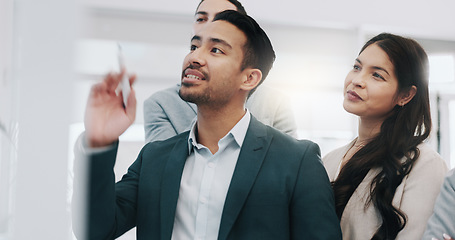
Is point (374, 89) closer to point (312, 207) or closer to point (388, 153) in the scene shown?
point (388, 153)

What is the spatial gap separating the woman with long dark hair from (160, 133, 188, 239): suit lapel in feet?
1.73


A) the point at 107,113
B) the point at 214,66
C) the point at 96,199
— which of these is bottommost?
the point at 96,199

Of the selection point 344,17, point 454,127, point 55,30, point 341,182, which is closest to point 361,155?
point 341,182

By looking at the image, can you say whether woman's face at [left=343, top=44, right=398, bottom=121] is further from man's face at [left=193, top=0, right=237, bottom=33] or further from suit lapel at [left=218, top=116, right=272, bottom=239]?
man's face at [left=193, top=0, right=237, bottom=33]

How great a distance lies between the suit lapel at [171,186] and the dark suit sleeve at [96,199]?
0.40ft

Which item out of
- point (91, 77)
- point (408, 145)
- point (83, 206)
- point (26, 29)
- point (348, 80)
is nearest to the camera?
point (26, 29)

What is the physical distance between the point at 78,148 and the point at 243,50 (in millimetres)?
580

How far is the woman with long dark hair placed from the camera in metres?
1.32

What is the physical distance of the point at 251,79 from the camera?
1.38 m

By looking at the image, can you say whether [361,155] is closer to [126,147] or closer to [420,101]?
[420,101]

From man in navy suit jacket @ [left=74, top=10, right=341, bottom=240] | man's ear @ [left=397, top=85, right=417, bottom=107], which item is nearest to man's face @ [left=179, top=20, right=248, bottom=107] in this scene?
man in navy suit jacket @ [left=74, top=10, right=341, bottom=240]

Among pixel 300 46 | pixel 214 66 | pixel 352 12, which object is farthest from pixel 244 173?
pixel 352 12

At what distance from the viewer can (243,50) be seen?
4.51ft

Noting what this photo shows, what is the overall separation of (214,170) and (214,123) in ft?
0.47
